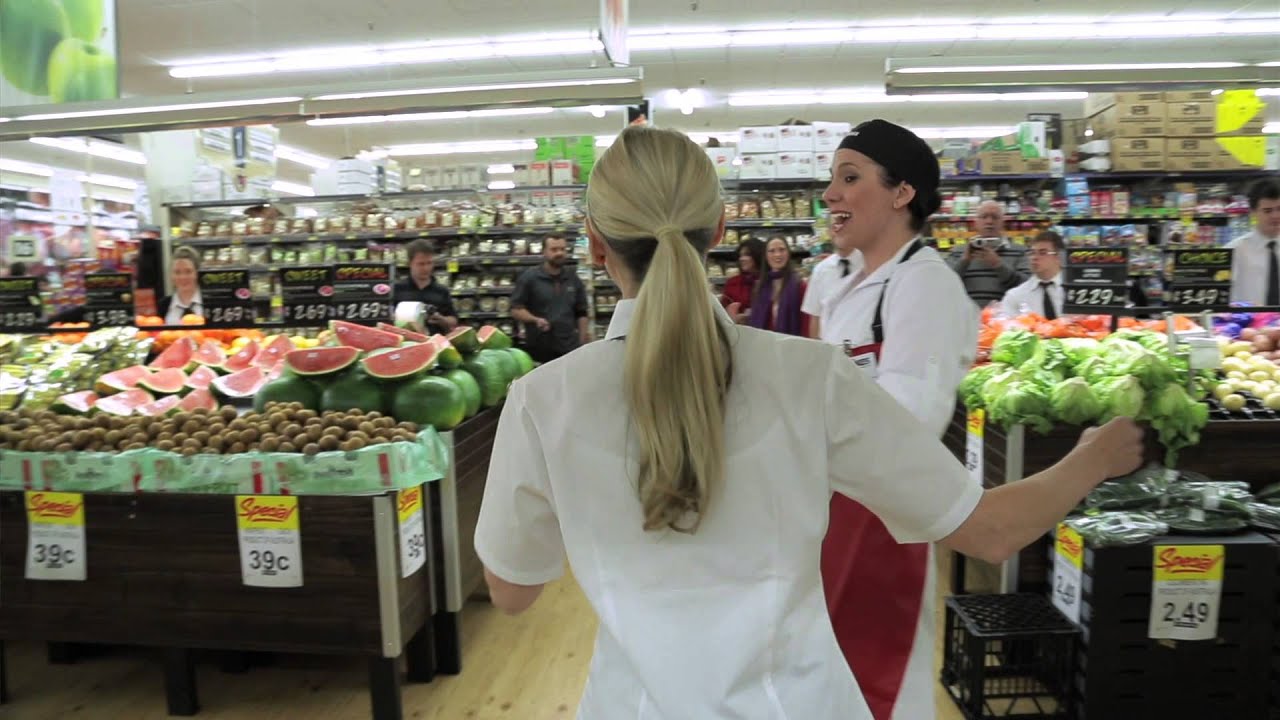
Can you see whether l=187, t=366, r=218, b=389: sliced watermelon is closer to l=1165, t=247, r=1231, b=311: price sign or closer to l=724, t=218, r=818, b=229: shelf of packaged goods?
l=1165, t=247, r=1231, b=311: price sign

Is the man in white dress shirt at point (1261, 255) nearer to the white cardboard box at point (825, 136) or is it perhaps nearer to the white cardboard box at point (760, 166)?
the white cardboard box at point (825, 136)

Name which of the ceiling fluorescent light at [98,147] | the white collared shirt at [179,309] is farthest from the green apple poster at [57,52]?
the ceiling fluorescent light at [98,147]

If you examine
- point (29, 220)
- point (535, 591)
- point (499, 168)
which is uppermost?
point (499, 168)

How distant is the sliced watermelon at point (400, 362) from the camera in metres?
2.99

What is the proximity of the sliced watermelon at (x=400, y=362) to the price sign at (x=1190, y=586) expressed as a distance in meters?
2.34

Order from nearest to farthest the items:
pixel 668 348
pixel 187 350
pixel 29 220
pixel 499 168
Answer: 1. pixel 668 348
2. pixel 187 350
3. pixel 29 220
4. pixel 499 168

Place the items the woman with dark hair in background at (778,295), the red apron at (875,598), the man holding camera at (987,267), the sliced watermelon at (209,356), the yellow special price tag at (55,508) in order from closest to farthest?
the red apron at (875,598) → the yellow special price tag at (55,508) → the sliced watermelon at (209,356) → the man holding camera at (987,267) → the woman with dark hair in background at (778,295)

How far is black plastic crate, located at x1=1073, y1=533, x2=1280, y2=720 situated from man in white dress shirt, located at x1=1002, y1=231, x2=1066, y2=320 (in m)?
2.97

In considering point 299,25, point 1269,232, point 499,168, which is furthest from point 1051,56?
point 499,168

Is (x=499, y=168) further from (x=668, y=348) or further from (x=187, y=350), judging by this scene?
(x=668, y=348)

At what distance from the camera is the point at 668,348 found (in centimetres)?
90

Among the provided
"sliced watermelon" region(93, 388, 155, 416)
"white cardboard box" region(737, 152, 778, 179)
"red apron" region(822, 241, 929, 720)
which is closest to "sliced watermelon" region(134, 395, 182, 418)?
"sliced watermelon" region(93, 388, 155, 416)

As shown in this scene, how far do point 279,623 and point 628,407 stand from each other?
221 cm

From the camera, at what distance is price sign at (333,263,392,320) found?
134 inches
